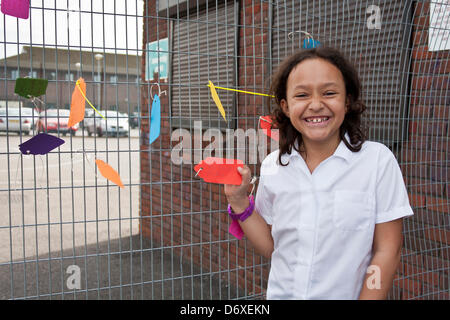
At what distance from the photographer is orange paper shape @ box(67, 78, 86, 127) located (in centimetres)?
167

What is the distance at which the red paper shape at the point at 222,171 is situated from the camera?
1419 millimetres

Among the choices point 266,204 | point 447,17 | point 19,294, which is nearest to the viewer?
point 266,204

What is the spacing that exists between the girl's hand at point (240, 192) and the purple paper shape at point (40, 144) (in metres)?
0.73

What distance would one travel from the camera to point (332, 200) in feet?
4.21

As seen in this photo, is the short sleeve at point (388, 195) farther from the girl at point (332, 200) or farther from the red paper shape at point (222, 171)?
the red paper shape at point (222, 171)

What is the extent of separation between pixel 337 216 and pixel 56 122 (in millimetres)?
1231

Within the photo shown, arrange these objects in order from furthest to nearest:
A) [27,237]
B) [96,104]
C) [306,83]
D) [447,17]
A: 1. [27,237]
2. [447,17]
3. [96,104]
4. [306,83]

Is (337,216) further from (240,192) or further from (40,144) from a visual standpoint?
(40,144)

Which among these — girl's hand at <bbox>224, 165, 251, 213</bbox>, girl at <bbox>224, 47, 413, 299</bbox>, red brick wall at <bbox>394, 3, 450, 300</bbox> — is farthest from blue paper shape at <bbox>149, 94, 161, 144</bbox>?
red brick wall at <bbox>394, 3, 450, 300</bbox>

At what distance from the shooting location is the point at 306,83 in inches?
50.7

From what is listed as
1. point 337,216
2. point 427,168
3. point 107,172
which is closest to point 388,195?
point 337,216
